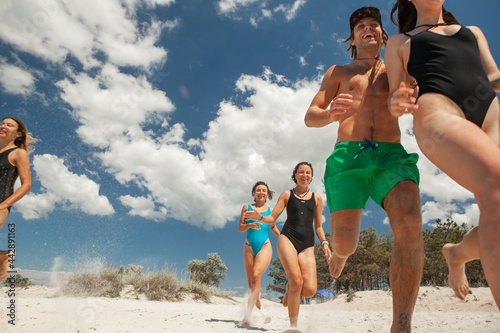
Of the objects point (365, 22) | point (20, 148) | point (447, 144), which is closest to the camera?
point (447, 144)

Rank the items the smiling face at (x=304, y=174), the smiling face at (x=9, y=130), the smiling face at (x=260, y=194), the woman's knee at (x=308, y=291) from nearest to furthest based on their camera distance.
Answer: the woman's knee at (x=308, y=291), the smiling face at (x=9, y=130), the smiling face at (x=304, y=174), the smiling face at (x=260, y=194)

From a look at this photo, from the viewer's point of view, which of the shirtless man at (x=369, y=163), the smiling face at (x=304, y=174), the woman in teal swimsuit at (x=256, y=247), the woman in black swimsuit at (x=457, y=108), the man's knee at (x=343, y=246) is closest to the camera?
the woman in black swimsuit at (x=457, y=108)

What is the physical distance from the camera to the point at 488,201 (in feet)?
4.33

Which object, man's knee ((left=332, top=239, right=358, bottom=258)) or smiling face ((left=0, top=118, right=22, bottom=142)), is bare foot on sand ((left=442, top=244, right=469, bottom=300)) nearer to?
man's knee ((left=332, top=239, right=358, bottom=258))

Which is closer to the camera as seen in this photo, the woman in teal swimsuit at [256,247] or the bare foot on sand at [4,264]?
the bare foot on sand at [4,264]

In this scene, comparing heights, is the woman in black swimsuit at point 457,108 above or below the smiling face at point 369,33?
below

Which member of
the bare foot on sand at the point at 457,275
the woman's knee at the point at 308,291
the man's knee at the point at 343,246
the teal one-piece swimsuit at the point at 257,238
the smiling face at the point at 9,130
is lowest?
the woman's knee at the point at 308,291

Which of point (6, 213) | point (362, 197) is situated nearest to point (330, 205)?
point (362, 197)

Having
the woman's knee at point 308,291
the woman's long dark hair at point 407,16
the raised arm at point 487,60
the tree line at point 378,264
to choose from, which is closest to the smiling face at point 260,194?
the woman's knee at point 308,291

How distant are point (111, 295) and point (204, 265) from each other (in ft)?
58.0

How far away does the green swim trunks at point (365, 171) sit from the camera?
8.75 ft

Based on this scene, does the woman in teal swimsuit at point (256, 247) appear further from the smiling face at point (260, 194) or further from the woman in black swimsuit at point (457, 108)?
→ the woman in black swimsuit at point (457, 108)

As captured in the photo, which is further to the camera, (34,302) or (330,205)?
(34,302)

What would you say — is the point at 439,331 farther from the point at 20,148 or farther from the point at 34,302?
the point at 34,302
